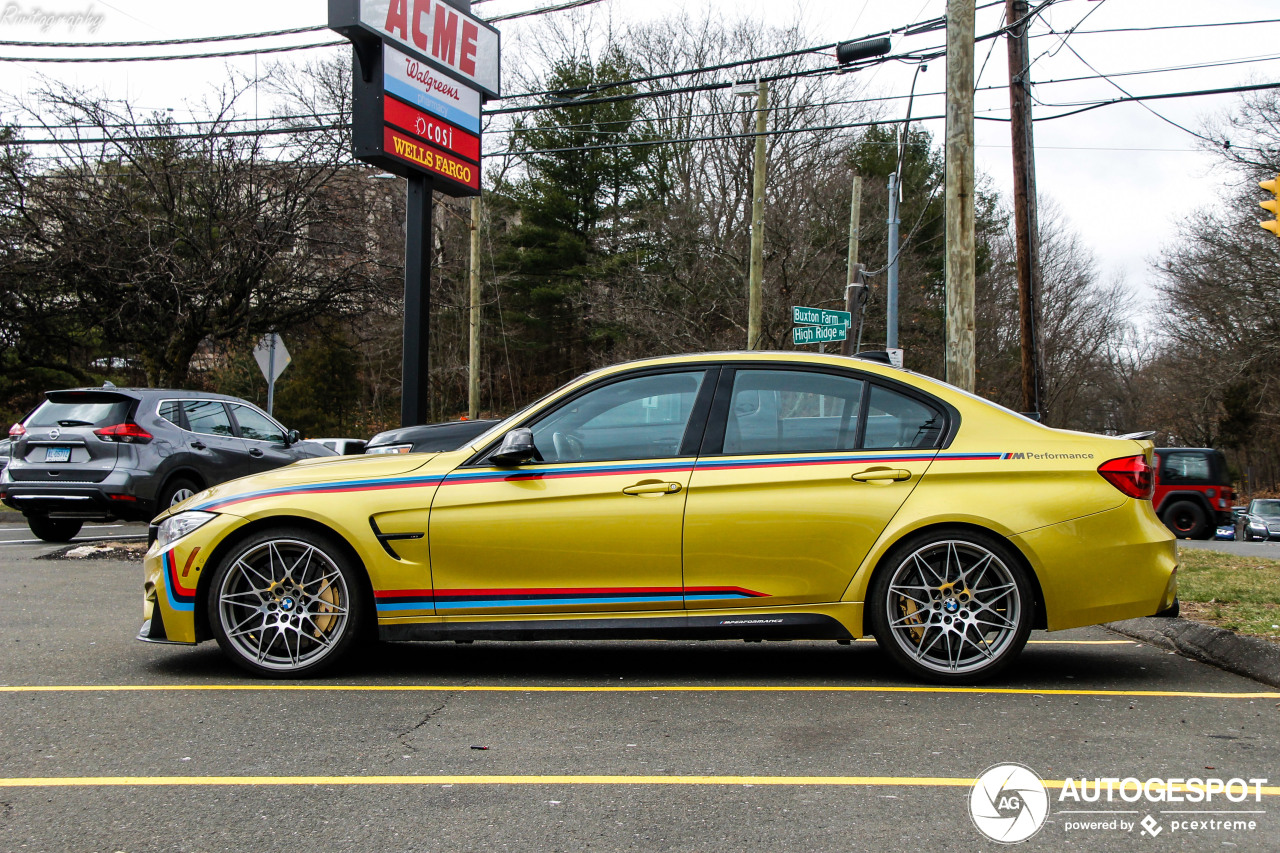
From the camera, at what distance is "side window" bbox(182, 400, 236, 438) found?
12969mm

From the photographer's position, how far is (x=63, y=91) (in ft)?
67.9

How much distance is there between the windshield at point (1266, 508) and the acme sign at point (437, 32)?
29.6 metres

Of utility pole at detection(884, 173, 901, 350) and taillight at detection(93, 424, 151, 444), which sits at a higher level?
utility pole at detection(884, 173, 901, 350)

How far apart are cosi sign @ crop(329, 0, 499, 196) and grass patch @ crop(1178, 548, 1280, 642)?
380 inches

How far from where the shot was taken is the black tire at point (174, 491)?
12312mm

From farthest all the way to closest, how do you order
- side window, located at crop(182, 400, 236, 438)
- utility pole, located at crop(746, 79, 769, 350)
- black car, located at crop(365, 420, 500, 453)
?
utility pole, located at crop(746, 79, 769, 350) < side window, located at crop(182, 400, 236, 438) < black car, located at crop(365, 420, 500, 453)

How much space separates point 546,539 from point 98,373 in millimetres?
28818

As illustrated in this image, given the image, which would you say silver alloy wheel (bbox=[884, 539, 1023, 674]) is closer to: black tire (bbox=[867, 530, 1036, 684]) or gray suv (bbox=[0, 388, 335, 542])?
black tire (bbox=[867, 530, 1036, 684])

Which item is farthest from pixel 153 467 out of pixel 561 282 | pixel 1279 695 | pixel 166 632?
pixel 561 282

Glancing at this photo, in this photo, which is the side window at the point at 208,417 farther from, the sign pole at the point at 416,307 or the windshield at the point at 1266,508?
the windshield at the point at 1266,508

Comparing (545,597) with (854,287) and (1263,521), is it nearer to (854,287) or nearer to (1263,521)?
Result: (854,287)

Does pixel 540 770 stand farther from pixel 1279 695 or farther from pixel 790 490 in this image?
pixel 1279 695

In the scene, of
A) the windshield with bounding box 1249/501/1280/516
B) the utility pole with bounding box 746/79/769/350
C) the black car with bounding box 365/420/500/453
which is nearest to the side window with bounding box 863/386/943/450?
the black car with bounding box 365/420/500/453

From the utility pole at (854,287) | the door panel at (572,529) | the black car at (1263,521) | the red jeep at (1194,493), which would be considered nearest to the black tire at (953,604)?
the door panel at (572,529)
